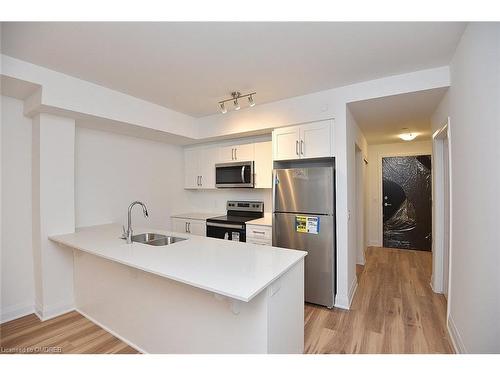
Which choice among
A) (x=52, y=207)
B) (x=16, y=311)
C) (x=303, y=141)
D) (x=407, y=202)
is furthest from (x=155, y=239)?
(x=407, y=202)

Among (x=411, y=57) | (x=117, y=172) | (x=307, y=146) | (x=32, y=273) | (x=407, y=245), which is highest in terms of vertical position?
(x=411, y=57)

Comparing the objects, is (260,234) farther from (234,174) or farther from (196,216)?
(196,216)

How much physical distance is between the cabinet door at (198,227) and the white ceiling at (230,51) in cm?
196

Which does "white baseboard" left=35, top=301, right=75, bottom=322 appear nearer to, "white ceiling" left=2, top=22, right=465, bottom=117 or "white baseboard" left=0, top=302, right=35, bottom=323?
"white baseboard" left=0, top=302, right=35, bottom=323

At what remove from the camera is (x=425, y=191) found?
4.79 m

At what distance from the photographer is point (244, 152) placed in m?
3.51

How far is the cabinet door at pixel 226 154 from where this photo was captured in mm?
3647

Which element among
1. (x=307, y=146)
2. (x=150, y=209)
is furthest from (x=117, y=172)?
(x=307, y=146)

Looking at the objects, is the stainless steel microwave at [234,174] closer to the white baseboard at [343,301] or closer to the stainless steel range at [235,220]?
the stainless steel range at [235,220]

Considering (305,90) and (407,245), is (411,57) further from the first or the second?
(407,245)

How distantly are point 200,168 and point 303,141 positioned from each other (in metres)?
1.92
